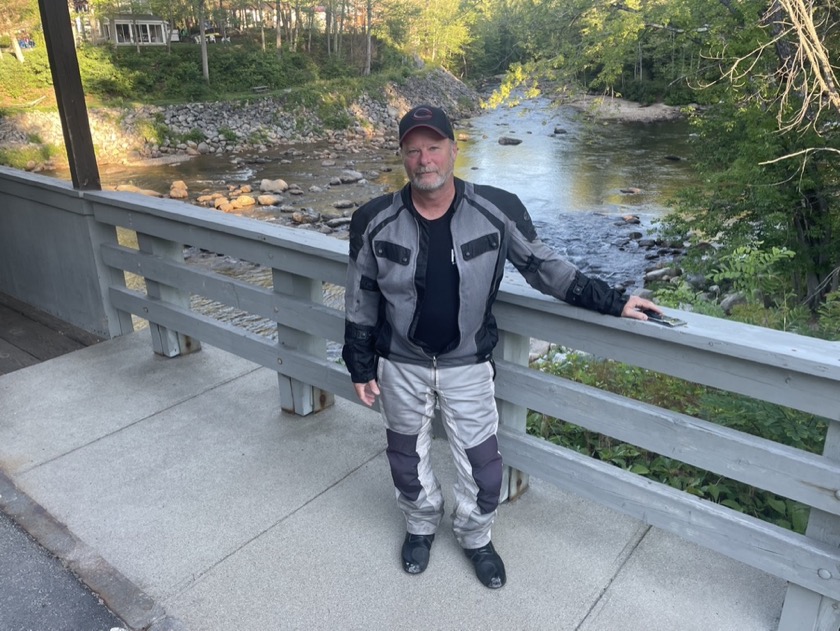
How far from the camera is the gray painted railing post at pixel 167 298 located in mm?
4473

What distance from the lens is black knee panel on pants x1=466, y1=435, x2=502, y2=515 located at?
263cm

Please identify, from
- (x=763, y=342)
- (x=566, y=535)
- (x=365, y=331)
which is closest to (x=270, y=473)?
(x=365, y=331)

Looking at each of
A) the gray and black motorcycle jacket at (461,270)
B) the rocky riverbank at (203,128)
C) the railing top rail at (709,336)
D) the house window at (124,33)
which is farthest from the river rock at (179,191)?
the house window at (124,33)

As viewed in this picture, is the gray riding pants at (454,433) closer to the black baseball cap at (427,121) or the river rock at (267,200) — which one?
the black baseball cap at (427,121)

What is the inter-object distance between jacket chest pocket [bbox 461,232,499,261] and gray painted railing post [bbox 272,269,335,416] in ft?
4.47

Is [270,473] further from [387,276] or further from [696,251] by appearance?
[696,251]

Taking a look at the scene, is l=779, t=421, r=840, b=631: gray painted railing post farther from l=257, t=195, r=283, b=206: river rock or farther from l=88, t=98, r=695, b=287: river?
l=257, t=195, r=283, b=206: river rock

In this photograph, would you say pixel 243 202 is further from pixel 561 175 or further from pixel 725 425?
pixel 725 425

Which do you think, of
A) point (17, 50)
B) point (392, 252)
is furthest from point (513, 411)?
point (17, 50)

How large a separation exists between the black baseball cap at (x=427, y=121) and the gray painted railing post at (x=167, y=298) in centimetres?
250

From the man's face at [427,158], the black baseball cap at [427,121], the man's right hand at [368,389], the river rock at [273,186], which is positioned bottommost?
the river rock at [273,186]

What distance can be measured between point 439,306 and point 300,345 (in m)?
1.52

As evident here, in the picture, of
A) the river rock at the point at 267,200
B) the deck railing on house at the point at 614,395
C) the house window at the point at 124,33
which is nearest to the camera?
the deck railing on house at the point at 614,395

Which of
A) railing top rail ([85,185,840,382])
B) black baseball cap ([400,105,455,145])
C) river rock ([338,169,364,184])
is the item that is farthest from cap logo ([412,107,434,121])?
river rock ([338,169,364,184])
